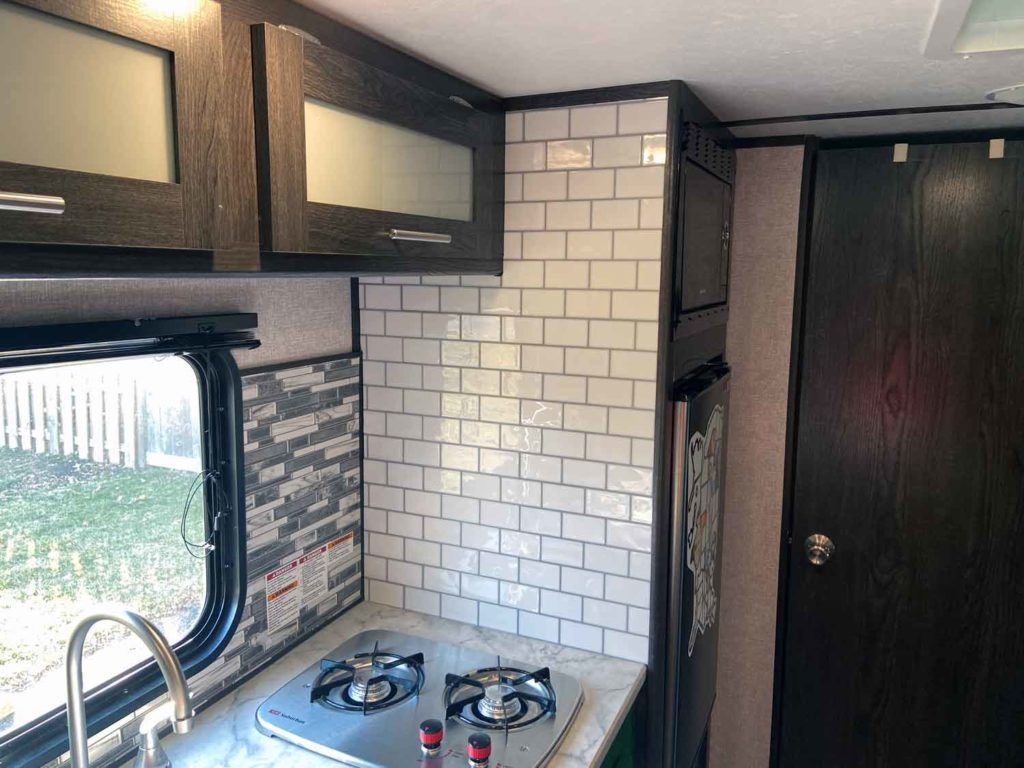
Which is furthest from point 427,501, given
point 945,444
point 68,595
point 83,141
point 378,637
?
point 945,444

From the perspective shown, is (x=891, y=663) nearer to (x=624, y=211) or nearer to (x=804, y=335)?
(x=804, y=335)

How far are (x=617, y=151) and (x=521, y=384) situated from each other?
55 cm

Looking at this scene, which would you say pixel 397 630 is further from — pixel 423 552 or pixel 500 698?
pixel 500 698

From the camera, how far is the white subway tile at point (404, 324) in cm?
185

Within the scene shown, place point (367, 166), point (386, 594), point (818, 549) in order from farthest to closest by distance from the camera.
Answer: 1. point (818, 549)
2. point (386, 594)
3. point (367, 166)

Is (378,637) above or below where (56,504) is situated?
below

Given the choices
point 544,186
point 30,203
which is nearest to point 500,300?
point 544,186

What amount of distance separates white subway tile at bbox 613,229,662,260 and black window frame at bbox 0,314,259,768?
761mm

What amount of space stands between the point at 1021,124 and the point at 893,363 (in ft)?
2.21

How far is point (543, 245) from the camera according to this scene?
1.69 metres

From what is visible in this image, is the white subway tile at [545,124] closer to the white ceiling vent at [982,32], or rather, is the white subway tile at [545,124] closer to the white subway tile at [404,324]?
the white subway tile at [404,324]

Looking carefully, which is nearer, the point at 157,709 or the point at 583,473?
the point at 157,709

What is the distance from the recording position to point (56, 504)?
1265 mm

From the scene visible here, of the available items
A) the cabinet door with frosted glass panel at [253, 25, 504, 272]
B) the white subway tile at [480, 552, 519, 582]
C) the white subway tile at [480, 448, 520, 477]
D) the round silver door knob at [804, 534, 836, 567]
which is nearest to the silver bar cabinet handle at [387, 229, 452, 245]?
the cabinet door with frosted glass panel at [253, 25, 504, 272]
